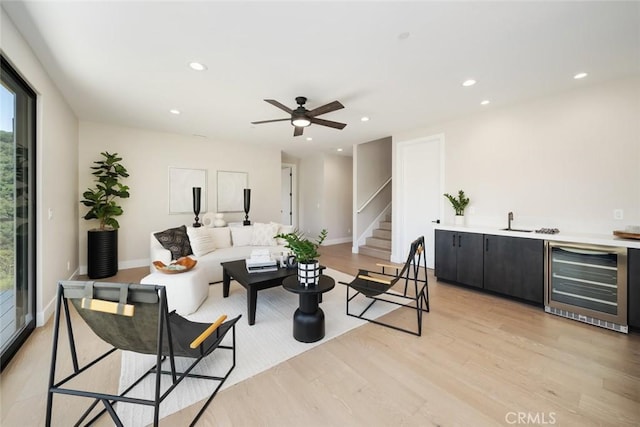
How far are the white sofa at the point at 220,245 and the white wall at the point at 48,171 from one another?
1.02 m

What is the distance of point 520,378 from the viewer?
1.85 metres

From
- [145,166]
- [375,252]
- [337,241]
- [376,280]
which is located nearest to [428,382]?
[376,280]

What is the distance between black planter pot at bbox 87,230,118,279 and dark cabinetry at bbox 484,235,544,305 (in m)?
5.73

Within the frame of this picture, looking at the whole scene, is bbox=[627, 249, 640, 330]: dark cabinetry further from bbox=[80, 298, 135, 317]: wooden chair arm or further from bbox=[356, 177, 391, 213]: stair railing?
bbox=[356, 177, 391, 213]: stair railing

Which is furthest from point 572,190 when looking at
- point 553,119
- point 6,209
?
point 6,209

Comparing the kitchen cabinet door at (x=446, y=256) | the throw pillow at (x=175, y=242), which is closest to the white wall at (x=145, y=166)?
the throw pillow at (x=175, y=242)

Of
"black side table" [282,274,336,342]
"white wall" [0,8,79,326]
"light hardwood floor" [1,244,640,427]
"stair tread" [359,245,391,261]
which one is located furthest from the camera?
"stair tread" [359,245,391,261]

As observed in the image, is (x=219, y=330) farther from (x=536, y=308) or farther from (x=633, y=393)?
(x=536, y=308)

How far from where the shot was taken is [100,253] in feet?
13.3

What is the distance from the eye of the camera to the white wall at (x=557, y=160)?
2.82m

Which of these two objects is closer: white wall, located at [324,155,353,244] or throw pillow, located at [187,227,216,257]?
throw pillow, located at [187,227,216,257]

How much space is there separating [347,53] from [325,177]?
15.9ft

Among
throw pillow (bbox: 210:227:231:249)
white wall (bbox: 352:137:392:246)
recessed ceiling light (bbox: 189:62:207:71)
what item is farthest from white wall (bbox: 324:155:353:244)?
recessed ceiling light (bbox: 189:62:207:71)

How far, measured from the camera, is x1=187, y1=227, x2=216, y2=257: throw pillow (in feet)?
12.7
